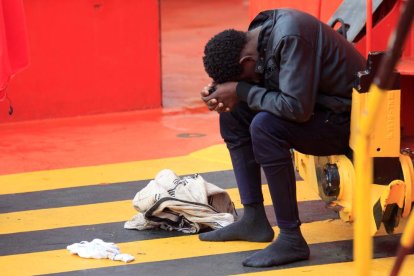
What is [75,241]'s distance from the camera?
495cm

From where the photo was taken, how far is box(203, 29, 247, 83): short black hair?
14.2 feet

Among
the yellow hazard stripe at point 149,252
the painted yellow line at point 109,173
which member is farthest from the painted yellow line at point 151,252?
the painted yellow line at point 109,173

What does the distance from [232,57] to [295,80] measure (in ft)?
1.13

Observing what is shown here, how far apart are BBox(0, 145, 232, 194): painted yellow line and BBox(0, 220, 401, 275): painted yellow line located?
49.3 inches

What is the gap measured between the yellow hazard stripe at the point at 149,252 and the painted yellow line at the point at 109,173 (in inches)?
49.1

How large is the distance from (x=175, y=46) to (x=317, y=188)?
625 cm

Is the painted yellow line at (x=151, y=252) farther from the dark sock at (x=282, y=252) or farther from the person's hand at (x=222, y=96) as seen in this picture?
the person's hand at (x=222, y=96)

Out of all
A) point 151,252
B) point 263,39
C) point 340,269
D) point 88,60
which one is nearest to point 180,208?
point 151,252

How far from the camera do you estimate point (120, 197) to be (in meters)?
5.72

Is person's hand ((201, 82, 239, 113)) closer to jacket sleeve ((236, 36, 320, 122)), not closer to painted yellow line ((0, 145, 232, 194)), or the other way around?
jacket sleeve ((236, 36, 320, 122))

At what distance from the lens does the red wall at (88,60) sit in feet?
24.7

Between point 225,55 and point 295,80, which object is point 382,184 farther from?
point 225,55

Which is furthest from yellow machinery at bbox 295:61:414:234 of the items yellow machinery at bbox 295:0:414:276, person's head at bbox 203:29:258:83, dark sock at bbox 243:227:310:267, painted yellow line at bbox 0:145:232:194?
painted yellow line at bbox 0:145:232:194

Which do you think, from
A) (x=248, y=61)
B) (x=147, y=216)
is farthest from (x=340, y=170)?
(x=147, y=216)
